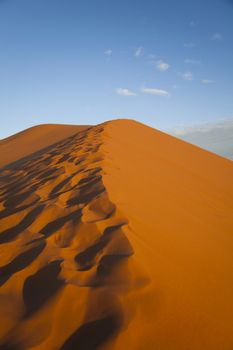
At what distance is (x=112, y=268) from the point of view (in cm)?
223

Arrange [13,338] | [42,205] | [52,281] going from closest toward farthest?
1. [13,338]
2. [52,281]
3. [42,205]

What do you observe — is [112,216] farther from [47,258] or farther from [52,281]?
[52,281]

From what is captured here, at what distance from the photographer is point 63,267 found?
7.40ft

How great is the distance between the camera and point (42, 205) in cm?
351

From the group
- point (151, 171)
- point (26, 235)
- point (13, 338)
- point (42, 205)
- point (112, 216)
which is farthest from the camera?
point (151, 171)

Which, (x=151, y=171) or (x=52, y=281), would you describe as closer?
(x=52, y=281)

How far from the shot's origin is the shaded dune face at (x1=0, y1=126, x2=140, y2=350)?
1.72m

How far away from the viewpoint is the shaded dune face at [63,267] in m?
1.72

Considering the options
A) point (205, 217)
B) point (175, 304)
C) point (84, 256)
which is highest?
point (84, 256)

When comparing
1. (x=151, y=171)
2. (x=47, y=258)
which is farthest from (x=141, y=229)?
(x=151, y=171)

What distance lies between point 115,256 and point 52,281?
522 millimetres

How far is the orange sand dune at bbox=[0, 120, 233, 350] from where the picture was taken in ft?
5.65

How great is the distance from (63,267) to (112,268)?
36 cm

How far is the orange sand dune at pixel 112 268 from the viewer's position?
1.72 meters
